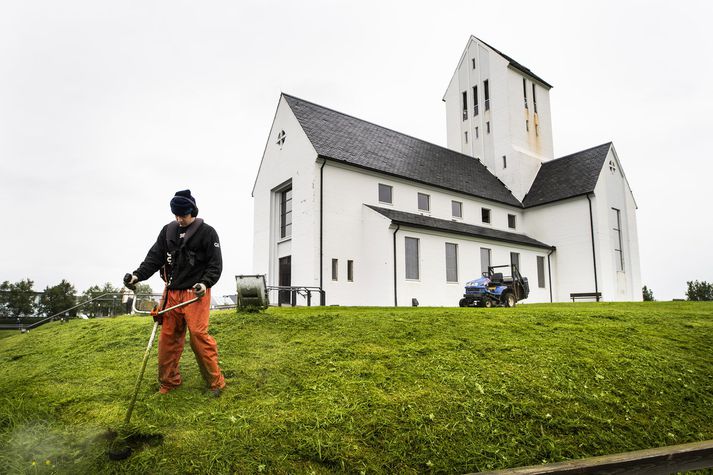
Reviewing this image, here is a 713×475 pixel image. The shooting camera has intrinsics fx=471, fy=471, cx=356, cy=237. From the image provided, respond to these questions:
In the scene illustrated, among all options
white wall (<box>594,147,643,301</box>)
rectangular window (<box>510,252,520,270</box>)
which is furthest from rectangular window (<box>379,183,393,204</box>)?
white wall (<box>594,147,643,301</box>)

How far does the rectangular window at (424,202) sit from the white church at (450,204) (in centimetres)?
5

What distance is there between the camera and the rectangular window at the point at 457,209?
1000 inches

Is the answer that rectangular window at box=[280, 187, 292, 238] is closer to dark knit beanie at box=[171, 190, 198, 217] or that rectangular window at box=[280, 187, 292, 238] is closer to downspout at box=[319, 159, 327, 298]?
downspout at box=[319, 159, 327, 298]

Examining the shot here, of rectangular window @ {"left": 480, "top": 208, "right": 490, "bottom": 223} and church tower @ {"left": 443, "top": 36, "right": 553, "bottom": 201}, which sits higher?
church tower @ {"left": 443, "top": 36, "right": 553, "bottom": 201}

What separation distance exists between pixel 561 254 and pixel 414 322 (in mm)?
22008

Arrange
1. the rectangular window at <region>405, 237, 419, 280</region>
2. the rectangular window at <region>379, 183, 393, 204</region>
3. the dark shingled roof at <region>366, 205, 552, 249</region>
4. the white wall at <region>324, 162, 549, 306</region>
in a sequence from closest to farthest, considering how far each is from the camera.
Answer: the white wall at <region>324, 162, 549, 306</region> < the rectangular window at <region>405, 237, 419, 280</region> < the dark shingled roof at <region>366, 205, 552, 249</region> < the rectangular window at <region>379, 183, 393, 204</region>

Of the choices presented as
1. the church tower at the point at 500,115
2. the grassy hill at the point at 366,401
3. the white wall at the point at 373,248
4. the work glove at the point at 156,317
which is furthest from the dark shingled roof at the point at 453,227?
the work glove at the point at 156,317

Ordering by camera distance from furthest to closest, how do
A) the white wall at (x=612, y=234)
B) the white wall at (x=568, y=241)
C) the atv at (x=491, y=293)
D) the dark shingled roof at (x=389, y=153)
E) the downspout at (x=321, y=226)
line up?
the white wall at (x=568, y=241)
the white wall at (x=612, y=234)
the dark shingled roof at (x=389, y=153)
the downspout at (x=321, y=226)
the atv at (x=491, y=293)

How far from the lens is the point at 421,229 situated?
20844 millimetres

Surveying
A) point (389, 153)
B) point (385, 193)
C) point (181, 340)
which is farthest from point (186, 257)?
point (389, 153)

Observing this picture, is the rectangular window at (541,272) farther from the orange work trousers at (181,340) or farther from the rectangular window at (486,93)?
the orange work trousers at (181,340)

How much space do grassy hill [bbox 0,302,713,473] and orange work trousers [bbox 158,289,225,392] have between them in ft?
0.79

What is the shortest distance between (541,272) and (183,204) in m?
25.6

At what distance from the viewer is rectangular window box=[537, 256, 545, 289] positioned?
27.3m
